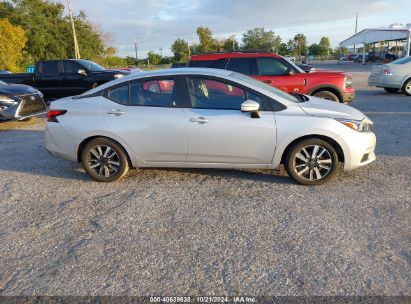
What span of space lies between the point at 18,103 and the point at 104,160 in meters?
4.94

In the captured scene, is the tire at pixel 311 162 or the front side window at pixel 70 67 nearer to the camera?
the tire at pixel 311 162

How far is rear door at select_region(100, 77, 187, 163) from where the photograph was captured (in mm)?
4332

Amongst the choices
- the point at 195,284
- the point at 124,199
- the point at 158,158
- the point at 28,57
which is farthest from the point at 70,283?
the point at 28,57

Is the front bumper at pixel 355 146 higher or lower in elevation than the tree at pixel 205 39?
lower

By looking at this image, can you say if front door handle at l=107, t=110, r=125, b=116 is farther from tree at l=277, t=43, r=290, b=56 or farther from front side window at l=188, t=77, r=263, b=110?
tree at l=277, t=43, r=290, b=56

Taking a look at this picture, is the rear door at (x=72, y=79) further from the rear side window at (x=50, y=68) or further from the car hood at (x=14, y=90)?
the car hood at (x=14, y=90)

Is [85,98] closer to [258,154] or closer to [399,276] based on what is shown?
[258,154]

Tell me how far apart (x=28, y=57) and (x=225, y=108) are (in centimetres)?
3823

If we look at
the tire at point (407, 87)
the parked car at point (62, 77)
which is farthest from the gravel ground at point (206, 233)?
the tire at point (407, 87)

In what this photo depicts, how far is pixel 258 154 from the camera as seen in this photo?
4277 millimetres

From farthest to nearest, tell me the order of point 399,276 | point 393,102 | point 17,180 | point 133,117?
point 393,102 < point 17,180 < point 133,117 < point 399,276

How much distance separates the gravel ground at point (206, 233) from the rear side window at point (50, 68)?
26.2ft

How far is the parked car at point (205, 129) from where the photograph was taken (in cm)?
418

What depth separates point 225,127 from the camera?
4195 mm
